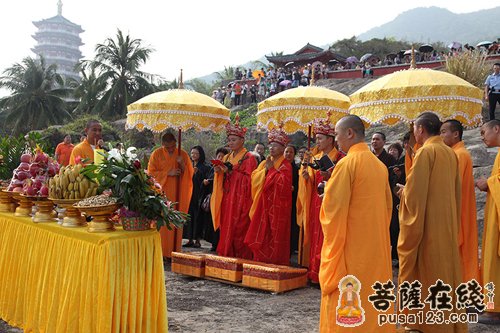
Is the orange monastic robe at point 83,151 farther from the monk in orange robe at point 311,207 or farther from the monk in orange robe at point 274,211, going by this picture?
the monk in orange robe at point 311,207

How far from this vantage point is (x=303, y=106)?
6406 mm

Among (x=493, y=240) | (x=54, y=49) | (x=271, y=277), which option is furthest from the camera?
(x=54, y=49)

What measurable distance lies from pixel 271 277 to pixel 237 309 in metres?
0.73

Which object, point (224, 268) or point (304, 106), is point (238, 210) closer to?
point (224, 268)

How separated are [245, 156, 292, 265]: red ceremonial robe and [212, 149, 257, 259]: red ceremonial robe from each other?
36 cm

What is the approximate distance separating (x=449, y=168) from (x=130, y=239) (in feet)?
8.79

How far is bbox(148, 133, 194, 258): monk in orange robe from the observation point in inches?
284

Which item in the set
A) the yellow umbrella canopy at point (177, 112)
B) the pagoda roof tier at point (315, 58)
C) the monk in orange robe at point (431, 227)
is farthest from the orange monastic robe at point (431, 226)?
the pagoda roof tier at point (315, 58)

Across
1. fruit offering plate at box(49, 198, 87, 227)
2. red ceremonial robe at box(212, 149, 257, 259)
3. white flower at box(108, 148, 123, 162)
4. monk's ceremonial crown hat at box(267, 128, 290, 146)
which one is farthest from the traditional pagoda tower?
white flower at box(108, 148, 123, 162)

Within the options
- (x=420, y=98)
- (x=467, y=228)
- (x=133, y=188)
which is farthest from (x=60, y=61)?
(x=467, y=228)

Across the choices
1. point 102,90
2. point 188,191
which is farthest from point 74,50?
point 188,191

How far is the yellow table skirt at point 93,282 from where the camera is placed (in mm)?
3256

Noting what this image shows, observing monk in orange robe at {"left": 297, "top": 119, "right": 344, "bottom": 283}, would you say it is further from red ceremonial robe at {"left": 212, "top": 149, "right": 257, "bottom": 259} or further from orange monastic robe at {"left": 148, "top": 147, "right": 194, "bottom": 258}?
orange monastic robe at {"left": 148, "top": 147, "right": 194, "bottom": 258}

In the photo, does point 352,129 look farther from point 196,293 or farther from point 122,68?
point 122,68
